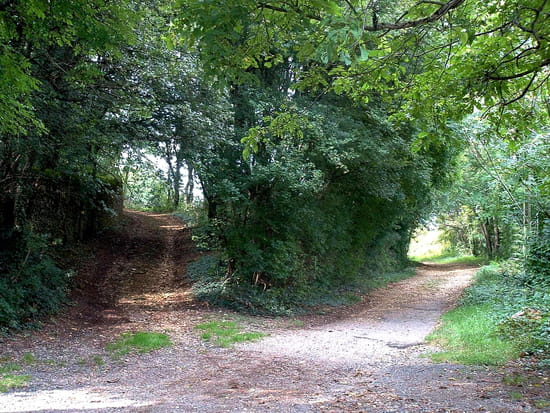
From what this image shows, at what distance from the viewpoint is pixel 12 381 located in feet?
18.6

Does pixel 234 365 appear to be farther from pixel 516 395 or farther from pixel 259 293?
pixel 259 293

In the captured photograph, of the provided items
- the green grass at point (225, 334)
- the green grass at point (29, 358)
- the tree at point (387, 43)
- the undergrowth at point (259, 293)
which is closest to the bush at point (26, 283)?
the green grass at point (29, 358)

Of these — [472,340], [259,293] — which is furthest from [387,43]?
[259,293]

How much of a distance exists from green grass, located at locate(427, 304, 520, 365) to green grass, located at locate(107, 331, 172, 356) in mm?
4806

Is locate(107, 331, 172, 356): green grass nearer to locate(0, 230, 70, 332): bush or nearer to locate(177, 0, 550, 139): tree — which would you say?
locate(0, 230, 70, 332): bush

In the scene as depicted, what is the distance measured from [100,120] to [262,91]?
440 cm

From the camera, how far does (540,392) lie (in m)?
4.96

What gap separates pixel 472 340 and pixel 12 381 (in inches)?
288

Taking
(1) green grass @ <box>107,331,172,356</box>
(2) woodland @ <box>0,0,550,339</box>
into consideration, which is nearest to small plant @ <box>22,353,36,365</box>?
(1) green grass @ <box>107,331,172,356</box>

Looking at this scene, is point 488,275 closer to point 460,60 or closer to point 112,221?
point 460,60

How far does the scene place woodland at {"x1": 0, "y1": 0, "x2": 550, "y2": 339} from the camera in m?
5.61

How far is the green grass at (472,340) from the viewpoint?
268 inches

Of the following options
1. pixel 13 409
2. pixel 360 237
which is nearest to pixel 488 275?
pixel 360 237

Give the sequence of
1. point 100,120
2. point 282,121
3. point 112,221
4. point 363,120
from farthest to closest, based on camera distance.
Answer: point 112,221, point 363,120, point 100,120, point 282,121
